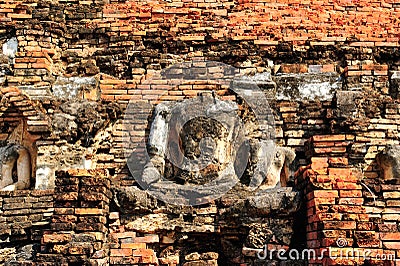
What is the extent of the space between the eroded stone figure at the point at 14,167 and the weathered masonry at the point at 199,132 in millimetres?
17

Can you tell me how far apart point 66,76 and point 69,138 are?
118cm

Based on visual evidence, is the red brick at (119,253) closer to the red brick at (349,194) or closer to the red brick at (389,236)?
the red brick at (349,194)

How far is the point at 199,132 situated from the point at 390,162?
2408mm

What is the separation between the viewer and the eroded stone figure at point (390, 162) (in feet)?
22.2

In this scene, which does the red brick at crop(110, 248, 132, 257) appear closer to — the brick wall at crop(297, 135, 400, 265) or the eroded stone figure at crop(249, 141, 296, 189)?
the brick wall at crop(297, 135, 400, 265)

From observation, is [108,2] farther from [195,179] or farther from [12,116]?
[195,179]

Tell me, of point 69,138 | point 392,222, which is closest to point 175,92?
point 69,138

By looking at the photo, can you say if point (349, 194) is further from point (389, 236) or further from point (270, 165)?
point (270, 165)

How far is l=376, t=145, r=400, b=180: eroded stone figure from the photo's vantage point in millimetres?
6754

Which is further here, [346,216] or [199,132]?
[199,132]

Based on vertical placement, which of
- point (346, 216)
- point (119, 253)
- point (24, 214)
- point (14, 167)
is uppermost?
point (14, 167)

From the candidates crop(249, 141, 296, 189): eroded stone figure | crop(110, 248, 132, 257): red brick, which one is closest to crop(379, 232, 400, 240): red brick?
crop(249, 141, 296, 189): eroded stone figure

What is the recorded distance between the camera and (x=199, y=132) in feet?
21.1

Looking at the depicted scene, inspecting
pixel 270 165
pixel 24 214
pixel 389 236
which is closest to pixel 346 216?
pixel 389 236
